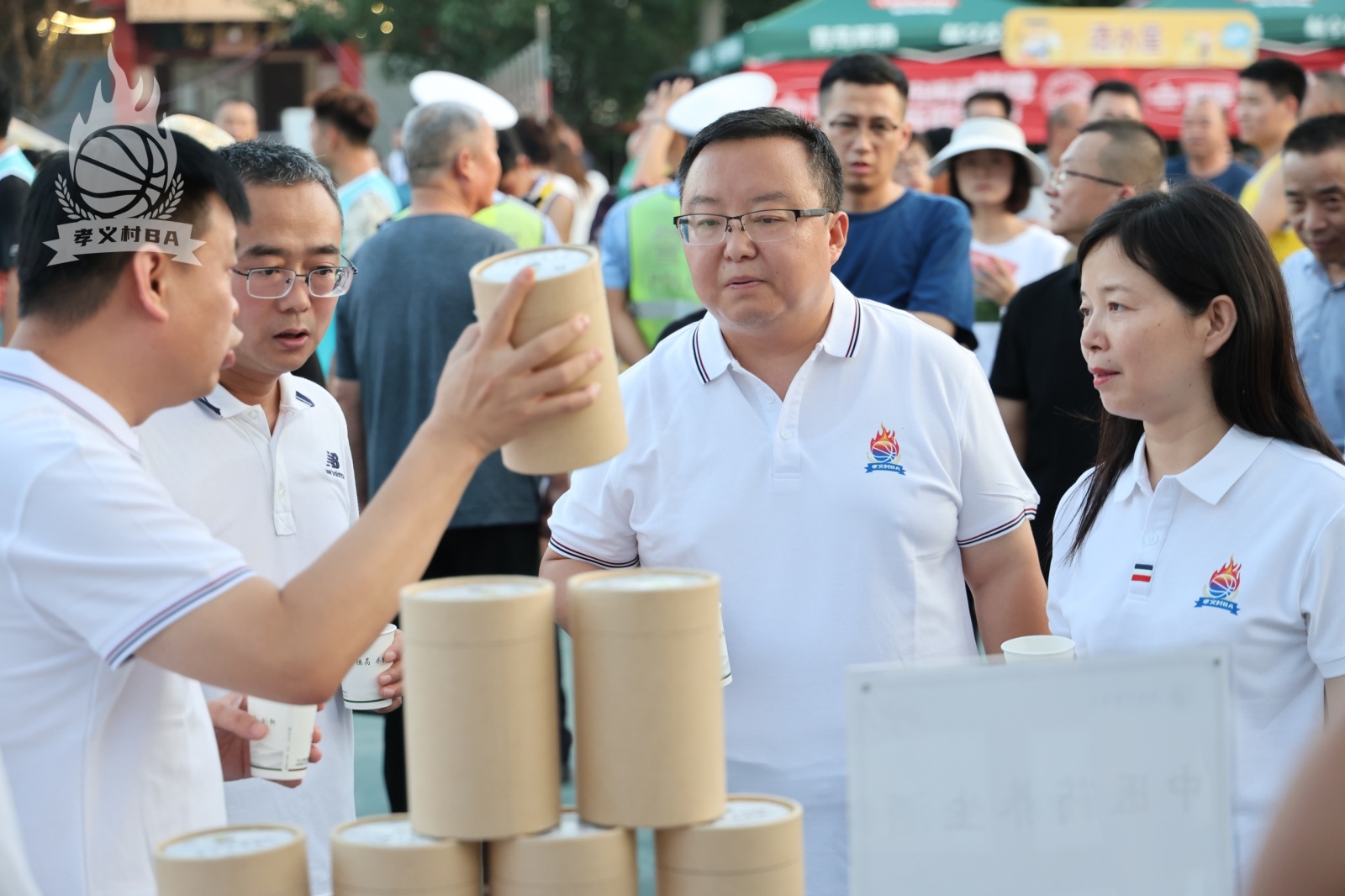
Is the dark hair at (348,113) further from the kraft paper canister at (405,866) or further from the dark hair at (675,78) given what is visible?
the kraft paper canister at (405,866)

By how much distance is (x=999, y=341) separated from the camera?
3.85 meters

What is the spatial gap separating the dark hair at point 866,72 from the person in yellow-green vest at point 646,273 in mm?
852

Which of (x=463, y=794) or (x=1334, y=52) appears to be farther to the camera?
(x=1334, y=52)

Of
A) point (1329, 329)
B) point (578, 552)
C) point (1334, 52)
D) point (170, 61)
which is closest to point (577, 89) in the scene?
point (170, 61)

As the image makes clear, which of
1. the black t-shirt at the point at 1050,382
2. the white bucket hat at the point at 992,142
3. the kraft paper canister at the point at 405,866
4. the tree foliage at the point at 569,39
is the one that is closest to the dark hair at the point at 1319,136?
the black t-shirt at the point at 1050,382

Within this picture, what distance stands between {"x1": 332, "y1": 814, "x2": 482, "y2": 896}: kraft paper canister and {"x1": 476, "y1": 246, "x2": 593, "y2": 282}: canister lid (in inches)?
22.8

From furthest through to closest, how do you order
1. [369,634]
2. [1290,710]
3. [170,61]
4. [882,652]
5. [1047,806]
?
[170,61] → [882,652] → [1290,710] → [369,634] → [1047,806]

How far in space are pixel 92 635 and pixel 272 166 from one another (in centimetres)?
113

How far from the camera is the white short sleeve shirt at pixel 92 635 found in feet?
4.61

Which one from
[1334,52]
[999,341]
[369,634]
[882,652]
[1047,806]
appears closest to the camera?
[1047,806]

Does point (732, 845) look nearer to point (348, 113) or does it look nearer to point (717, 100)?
point (717, 100)

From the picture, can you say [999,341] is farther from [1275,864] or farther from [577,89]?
[577,89]

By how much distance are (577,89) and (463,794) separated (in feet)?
73.0

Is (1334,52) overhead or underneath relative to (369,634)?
overhead
